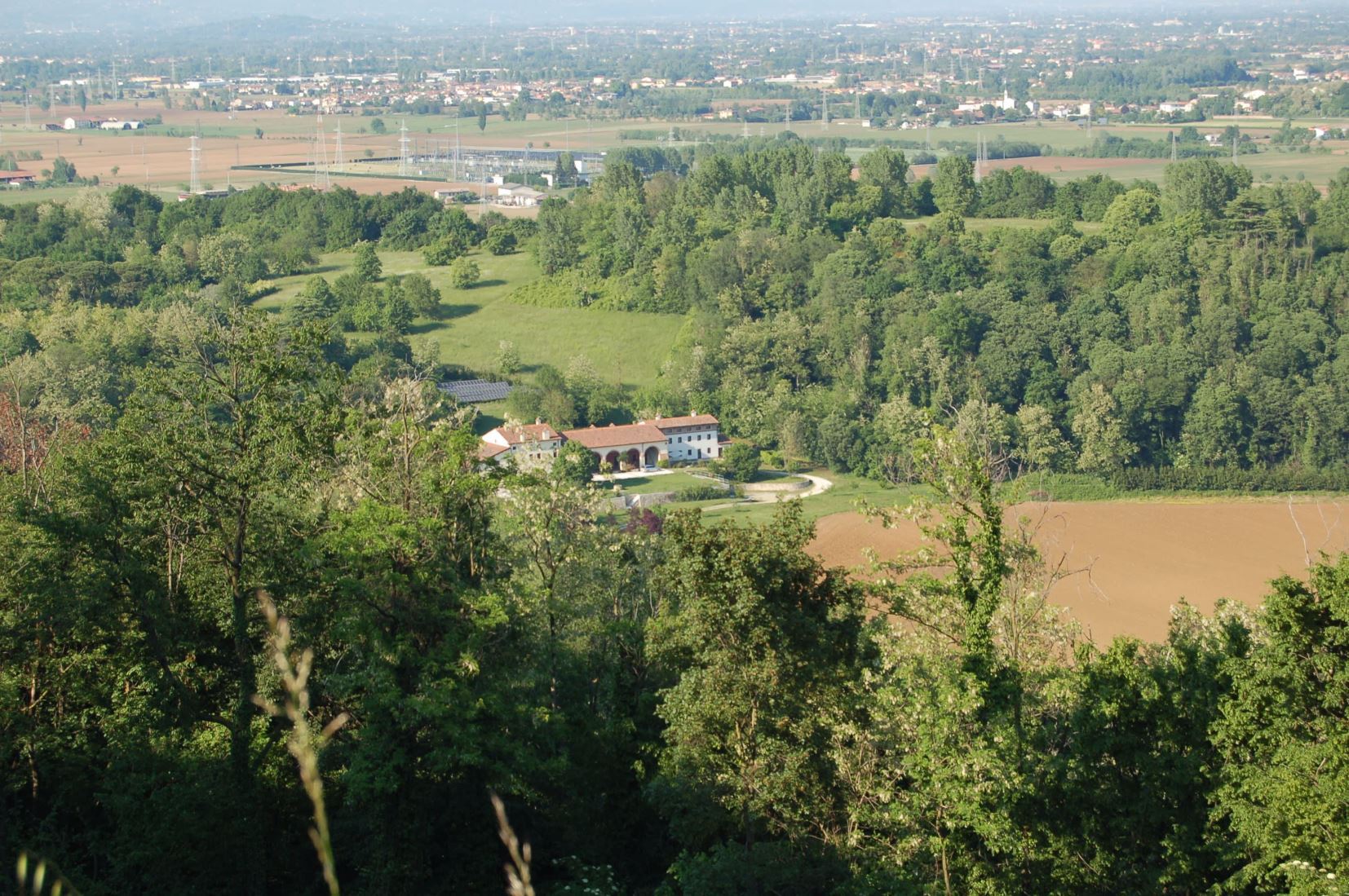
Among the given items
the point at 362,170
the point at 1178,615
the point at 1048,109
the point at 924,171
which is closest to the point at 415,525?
the point at 1178,615

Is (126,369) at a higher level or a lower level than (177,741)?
higher

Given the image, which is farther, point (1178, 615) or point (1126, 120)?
point (1126, 120)

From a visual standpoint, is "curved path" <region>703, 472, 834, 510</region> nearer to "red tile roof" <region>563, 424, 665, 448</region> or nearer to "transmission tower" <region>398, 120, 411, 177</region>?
"red tile roof" <region>563, 424, 665, 448</region>

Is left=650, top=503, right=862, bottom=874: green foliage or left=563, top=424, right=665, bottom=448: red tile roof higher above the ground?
left=650, top=503, right=862, bottom=874: green foliage

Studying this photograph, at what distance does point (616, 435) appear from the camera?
4291 centimetres

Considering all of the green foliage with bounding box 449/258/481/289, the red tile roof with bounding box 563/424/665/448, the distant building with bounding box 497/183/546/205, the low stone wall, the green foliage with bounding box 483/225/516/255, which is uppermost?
the distant building with bounding box 497/183/546/205

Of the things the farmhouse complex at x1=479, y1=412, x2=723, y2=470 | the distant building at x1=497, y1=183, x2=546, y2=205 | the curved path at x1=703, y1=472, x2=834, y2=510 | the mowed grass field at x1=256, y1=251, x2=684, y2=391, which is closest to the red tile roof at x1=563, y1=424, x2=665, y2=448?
the farmhouse complex at x1=479, y1=412, x2=723, y2=470

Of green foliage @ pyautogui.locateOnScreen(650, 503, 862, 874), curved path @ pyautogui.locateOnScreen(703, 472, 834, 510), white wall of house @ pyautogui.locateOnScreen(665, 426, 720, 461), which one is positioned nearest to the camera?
green foliage @ pyautogui.locateOnScreen(650, 503, 862, 874)

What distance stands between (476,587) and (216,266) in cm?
4711

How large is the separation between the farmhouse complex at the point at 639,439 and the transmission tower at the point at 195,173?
131ft

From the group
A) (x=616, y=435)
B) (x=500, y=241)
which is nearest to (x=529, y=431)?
(x=616, y=435)

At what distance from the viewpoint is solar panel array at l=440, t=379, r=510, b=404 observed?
4634cm

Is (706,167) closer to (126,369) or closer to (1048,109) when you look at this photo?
(126,369)

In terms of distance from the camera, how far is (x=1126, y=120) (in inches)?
4313
